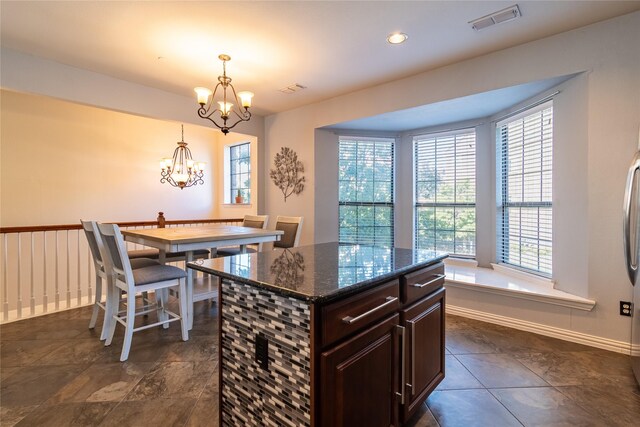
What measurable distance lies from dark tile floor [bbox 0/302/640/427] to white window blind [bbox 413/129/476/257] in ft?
4.78

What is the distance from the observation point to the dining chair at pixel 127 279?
7.73 ft

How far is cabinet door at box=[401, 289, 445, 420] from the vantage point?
1.47 meters

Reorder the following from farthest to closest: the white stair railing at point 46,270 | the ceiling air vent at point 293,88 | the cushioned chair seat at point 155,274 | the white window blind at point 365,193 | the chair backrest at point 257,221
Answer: the white window blind at point 365,193 → the chair backrest at point 257,221 → the ceiling air vent at point 293,88 → the white stair railing at point 46,270 → the cushioned chair seat at point 155,274

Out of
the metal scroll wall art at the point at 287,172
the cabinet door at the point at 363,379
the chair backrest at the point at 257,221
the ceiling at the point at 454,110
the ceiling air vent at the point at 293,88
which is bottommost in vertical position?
the cabinet door at the point at 363,379

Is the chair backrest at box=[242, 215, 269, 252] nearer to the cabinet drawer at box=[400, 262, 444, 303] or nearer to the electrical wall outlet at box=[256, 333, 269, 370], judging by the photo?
the cabinet drawer at box=[400, 262, 444, 303]

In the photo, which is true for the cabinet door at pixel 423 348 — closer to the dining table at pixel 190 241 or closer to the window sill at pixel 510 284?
the window sill at pixel 510 284

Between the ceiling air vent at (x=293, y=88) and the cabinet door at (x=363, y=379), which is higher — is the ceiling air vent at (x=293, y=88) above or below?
above

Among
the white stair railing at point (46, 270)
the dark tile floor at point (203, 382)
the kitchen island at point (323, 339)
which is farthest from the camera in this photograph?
the white stair railing at point (46, 270)

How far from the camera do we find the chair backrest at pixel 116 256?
2.35 m

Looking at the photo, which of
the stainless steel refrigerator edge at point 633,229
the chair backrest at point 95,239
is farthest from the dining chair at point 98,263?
the stainless steel refrigerator edge at point 633,229

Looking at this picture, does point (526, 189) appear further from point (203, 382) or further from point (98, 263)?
point (98, 263)

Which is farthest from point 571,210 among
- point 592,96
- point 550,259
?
point 592,96

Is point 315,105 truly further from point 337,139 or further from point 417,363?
point 417,363

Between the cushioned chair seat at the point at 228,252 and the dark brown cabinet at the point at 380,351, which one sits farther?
the cushioned chair seat at the point at 228,252
